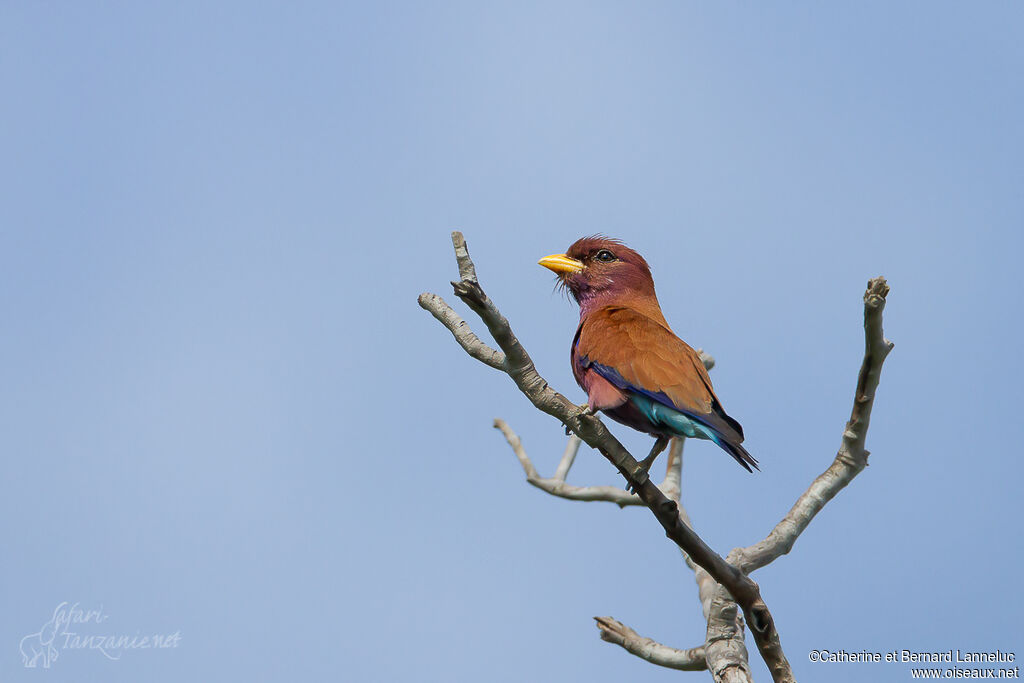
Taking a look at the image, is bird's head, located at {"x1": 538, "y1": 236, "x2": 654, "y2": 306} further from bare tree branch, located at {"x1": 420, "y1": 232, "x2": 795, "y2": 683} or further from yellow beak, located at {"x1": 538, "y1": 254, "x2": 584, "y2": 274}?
bare tree branch, located at {"x1": 420, "y1": 232, "x2": 795, "y2": 683}

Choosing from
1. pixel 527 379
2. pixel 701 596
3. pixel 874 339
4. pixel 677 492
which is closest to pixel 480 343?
pixel 527 379

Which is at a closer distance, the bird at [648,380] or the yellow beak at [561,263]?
the bird at [648,380]

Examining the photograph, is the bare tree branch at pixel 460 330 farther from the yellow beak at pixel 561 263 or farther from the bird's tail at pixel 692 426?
the yellow beak at pixel 561 263

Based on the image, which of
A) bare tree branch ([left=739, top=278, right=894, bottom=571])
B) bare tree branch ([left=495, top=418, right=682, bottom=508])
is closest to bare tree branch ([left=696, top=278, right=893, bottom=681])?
bare tree branch ([left=739, top=278, right=894, bottom=571])

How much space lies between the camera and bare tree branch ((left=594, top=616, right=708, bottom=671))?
21.1 feet

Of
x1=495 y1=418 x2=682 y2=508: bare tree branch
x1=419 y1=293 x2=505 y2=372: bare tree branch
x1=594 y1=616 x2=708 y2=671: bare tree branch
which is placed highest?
x1=495 y1=418 x2=682 y2=508: bare tree branch

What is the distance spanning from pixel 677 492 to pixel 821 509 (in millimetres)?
2294

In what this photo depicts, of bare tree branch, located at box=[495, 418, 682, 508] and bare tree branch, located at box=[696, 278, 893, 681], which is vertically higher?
bare tree branch, located at box=[495, 418, 682, 508]

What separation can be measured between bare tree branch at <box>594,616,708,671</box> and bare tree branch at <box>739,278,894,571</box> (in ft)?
2.60

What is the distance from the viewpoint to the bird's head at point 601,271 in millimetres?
7539

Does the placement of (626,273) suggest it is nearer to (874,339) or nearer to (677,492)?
(677,492)

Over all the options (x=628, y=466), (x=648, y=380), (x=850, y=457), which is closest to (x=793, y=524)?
(x=850, y=457)

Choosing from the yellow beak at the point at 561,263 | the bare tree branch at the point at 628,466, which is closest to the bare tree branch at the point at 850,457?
the bare tree branch at the point at 628,466

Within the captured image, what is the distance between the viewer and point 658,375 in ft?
19.2
